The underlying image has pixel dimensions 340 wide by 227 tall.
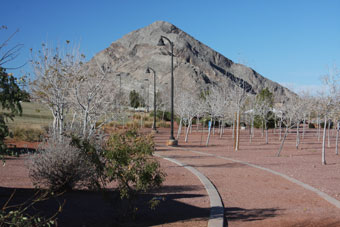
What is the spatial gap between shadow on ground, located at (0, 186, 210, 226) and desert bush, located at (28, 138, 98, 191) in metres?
0.42

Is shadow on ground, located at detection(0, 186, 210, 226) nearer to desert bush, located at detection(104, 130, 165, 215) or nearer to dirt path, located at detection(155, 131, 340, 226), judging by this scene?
desert bush, located at detection(104, 130, 165, 215)

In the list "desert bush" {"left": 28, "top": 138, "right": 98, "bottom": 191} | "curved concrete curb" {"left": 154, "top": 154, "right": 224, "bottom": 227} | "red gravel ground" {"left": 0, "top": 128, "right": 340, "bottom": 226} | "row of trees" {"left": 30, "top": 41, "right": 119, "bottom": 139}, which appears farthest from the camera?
"row of trees" {"left": 30, "top": 41, "right": 119, "bottom": 139}

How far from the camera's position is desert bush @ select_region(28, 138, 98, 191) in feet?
28.9

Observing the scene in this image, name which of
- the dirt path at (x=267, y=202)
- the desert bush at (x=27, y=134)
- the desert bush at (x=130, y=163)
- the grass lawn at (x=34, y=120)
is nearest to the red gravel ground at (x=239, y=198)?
the dirt path at (x=267, y=202)

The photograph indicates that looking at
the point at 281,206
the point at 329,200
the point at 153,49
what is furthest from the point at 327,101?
the point at 153,49

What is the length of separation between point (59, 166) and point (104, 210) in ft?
5.84

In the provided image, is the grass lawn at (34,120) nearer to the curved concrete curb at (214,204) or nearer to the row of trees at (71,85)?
the row of trees at (71,85)

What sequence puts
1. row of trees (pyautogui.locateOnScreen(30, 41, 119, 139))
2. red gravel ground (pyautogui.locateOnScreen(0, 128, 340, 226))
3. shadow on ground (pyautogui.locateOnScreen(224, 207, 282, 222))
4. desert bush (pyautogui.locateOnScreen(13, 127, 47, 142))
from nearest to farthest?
red gravel ground (pyautogui.locateOnScreen(0, 128, 340, 226))
shadow on ground (pyautogui.locateOnScreen(224, 207, 282, 222))
row of trees (pyautogui.locateOnScreen(30, 41, 119, 139))
desert bush (pyautogui.locateOnScreen(13, 127, 47, 142))

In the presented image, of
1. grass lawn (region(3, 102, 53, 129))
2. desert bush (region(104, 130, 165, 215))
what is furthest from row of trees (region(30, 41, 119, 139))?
desert bush (region(104, 130, 165, 215))

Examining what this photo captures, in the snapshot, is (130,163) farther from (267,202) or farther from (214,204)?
(267,202)

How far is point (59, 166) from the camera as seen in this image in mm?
8891

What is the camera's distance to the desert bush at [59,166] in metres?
8.82

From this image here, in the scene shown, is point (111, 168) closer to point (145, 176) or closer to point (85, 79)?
point (145, 176)

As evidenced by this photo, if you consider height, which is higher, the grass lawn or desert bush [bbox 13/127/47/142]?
the grass lawn
